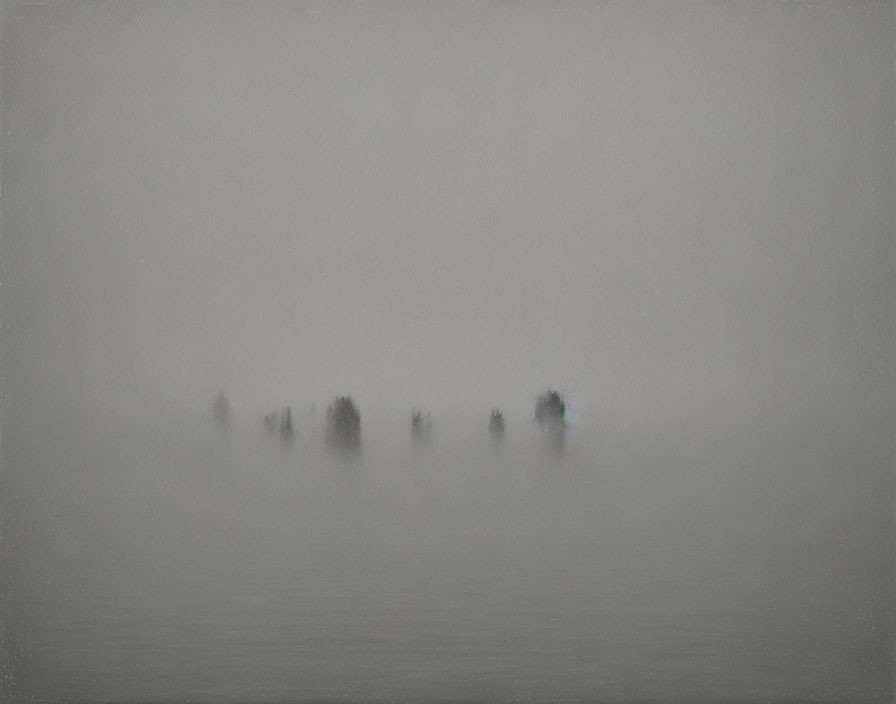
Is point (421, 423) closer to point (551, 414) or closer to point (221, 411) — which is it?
point (551, 414)

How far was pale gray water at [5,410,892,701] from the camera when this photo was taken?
335 centimetres

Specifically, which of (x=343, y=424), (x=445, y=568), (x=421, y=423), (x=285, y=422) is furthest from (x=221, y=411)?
(x=445, y=568)

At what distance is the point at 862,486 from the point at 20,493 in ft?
8.51

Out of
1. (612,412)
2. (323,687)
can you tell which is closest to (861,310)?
(612,412)

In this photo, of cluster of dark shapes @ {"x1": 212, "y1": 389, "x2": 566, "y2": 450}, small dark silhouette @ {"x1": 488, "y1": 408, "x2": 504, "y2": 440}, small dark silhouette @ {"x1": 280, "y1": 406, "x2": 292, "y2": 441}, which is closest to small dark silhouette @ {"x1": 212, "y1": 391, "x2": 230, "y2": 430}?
cluster of dark shapes @ {"x1": 212, "y1": 389, "x2": 566, "y2": 450}

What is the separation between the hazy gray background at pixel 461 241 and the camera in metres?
3.62

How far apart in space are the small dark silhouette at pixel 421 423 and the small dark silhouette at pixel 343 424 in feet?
0.58

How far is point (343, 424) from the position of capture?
3.84 m

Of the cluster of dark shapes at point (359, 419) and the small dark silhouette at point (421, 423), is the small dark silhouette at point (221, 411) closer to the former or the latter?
the cluster of dark shapes at point (359, 419)

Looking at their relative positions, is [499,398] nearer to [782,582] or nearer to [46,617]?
[782,582]

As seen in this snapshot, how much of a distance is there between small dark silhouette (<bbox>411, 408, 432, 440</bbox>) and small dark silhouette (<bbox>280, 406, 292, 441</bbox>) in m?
0.40

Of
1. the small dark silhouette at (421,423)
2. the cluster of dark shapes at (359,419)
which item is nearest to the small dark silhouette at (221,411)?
the cluster of dark shapes at (359,419)

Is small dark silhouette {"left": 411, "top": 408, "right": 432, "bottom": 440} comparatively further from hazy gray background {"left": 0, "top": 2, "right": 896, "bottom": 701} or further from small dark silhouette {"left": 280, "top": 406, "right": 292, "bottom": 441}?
small dark silhouette {"left": 280, "top": 406, "right": 292, "bottom": 441}

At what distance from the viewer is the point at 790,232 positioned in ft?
12.0
